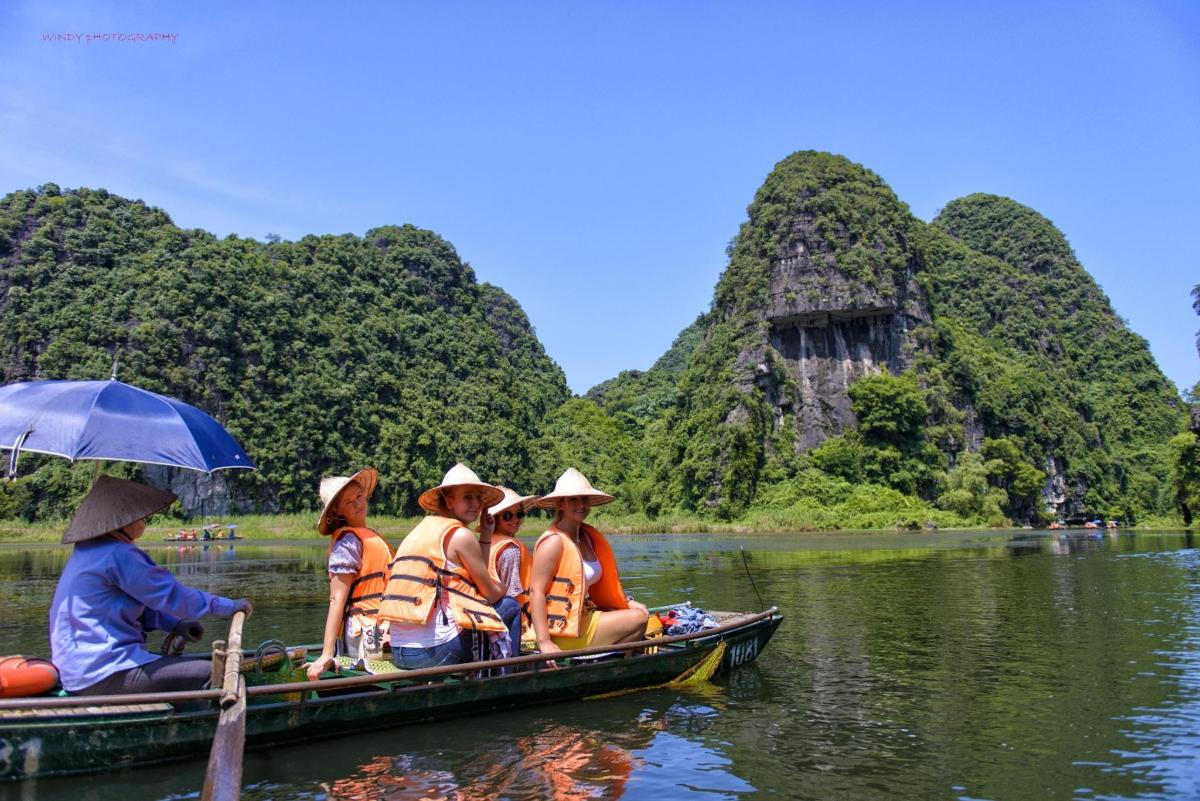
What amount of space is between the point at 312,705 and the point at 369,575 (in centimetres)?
108

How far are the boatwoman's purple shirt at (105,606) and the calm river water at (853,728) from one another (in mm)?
825

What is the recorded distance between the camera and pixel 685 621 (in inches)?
384

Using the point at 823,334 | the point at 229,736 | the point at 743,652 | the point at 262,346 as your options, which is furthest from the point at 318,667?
the point at 262,346

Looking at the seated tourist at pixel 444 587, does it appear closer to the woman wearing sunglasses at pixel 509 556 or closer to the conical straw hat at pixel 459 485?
the conical straw hat at pixel 459 485

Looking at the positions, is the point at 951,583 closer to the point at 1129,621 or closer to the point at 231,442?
the point at 1129,621

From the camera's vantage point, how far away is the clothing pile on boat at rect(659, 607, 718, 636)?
31.6 ft

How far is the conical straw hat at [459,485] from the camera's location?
671cm

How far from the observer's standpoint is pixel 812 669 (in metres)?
9.71

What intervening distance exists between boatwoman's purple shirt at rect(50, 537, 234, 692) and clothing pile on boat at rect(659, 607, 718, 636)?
5234 mm

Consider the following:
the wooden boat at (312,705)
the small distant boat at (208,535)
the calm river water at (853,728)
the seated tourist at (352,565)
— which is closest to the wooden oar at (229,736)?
the wooden boat at (312,705)

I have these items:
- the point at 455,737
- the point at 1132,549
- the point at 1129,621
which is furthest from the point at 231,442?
the point at 1132,549

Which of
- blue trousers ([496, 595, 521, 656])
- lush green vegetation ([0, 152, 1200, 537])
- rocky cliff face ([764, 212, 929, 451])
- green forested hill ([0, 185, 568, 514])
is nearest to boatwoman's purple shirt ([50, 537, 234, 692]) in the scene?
blue trousers ([496, 595, 521, 656])

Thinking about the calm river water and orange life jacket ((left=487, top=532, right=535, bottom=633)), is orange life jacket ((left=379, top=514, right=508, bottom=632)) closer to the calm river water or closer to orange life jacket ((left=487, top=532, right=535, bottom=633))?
orange life jacket ((left=487, top=532, right=535, bottom=633))

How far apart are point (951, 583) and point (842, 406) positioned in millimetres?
43799
